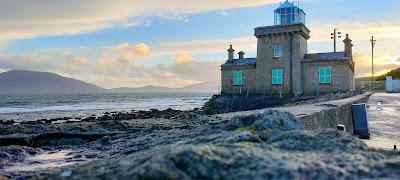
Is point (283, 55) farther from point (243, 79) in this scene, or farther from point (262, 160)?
point (262, 160)

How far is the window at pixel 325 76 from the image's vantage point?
88.7 feet

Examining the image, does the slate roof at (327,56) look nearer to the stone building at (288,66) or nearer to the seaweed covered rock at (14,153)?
the stone building at (288,66)

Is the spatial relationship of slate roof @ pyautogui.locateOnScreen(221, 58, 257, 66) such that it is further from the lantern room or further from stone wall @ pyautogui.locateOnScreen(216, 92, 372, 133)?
stone wall @ pyautogui.locateOnScreen(216, 92, 372, 133)

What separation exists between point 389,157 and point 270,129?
1.38m

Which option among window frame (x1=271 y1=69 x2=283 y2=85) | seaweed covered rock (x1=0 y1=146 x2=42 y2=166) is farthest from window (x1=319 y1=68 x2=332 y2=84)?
seaweed covered rock (x1=0 y1=146 x2=42 y2=166)

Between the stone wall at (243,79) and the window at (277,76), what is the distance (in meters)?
1.86

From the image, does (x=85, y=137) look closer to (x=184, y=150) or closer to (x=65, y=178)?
(x=65, y=178)

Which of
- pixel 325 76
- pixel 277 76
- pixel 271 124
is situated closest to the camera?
pixel 271 124

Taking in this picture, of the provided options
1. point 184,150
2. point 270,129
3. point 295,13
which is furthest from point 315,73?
point 184,150

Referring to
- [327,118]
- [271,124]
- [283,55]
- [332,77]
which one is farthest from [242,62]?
[271,124]

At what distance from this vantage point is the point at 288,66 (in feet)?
93.8

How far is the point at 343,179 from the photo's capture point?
2648mm

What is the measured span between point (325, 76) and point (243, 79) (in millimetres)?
6884

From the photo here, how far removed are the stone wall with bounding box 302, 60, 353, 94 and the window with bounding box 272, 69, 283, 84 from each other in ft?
5.74
